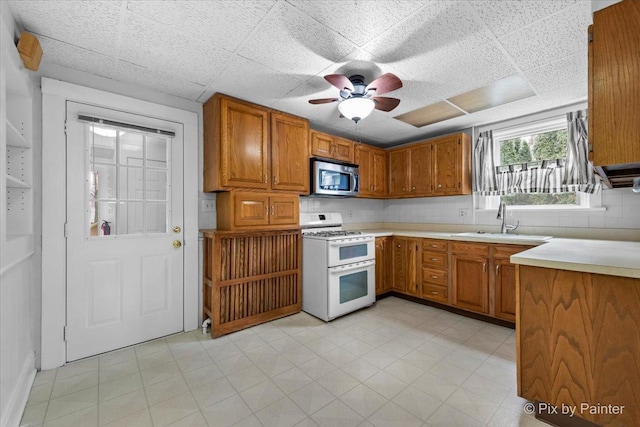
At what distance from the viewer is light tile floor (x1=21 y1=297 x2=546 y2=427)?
157 cm

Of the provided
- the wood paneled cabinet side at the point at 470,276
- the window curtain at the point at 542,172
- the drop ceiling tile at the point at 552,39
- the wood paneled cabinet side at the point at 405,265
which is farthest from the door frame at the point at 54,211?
the window curtain at the point at 542,172

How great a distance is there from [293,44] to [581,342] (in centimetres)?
248

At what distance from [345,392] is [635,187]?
8.06 ft

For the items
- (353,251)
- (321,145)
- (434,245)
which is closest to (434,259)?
(434,245)

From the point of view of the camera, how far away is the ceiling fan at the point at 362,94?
6.63ft

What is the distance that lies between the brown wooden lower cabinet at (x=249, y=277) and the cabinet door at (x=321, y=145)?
1.07 m

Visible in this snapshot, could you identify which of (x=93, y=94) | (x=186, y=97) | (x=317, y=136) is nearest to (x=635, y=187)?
(x=317, y=136)

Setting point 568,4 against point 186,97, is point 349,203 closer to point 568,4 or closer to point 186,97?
point 186,97

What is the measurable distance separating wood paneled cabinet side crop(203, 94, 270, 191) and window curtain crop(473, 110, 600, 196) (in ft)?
9.02

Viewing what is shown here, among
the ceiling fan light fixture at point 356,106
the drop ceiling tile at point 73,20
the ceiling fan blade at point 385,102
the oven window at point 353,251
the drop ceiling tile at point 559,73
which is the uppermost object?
the drop ceiling tile at point 73,20

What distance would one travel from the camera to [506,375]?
1949 mm

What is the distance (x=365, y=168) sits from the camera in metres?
4.06

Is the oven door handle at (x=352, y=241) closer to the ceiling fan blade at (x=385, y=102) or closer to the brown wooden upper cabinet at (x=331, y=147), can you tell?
the brown wooden upper cabinet at (x=331, y=147)

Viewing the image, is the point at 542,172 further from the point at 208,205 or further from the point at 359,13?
the point at 208,205
